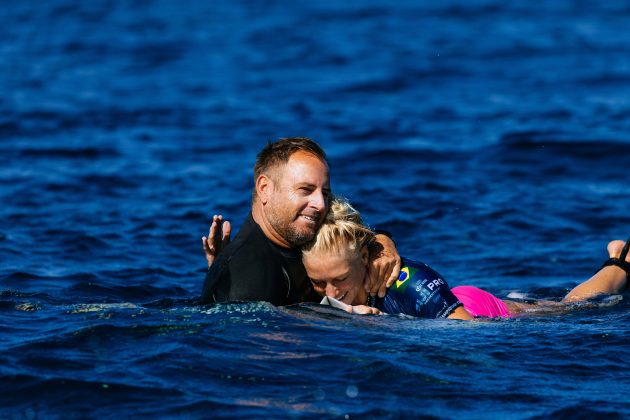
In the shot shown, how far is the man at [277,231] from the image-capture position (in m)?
8.48

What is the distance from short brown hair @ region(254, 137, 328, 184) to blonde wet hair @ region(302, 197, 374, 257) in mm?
451

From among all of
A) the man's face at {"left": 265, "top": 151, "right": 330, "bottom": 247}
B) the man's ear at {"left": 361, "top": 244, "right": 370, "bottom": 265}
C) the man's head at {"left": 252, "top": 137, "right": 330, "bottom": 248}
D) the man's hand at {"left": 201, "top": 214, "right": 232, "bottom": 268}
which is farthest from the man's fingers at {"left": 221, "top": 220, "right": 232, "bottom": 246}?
the man's ear at {"left": 361, "top": 244, "right": 370, "bottom": 265}

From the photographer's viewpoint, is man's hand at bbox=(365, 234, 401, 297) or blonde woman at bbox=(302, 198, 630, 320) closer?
blonde woman at bbox=(302, 198, 630, 320)

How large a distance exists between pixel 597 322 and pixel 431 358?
209cm

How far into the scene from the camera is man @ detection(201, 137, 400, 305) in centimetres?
848

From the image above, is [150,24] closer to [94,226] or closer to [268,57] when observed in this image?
[268,57]

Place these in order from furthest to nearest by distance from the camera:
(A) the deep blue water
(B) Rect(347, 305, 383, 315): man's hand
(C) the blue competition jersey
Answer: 1. (C) the blue competition jersey
2. (B) Rect(347, 305, 383, 315): man's hand
3. (A) the deep blue water

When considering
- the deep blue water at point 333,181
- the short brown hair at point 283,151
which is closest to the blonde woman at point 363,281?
the deep blue water at point 333,181

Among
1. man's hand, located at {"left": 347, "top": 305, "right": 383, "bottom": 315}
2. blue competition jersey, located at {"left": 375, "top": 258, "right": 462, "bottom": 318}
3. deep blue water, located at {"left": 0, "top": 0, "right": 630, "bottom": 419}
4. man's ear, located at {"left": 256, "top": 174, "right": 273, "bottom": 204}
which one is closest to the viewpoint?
deep blue water, located at {"left": 0, "top": 0, "right": 630, "bottom": 419}

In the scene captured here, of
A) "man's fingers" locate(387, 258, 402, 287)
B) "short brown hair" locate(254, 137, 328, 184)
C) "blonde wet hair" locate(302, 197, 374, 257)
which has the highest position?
"short brown hair" locate(254, 137, 328, 184)

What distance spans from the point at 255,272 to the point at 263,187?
75 centimetres

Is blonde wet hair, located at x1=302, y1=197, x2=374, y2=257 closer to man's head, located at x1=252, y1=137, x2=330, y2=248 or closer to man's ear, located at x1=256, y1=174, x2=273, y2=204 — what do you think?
man's head, located at x1=252, y1=137, x2=330, y2=248

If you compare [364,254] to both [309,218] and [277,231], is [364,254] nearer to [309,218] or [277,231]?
[309,218]

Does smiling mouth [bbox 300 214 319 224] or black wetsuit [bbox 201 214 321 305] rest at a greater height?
smiling mouth [bbox 300 214 319 224]
